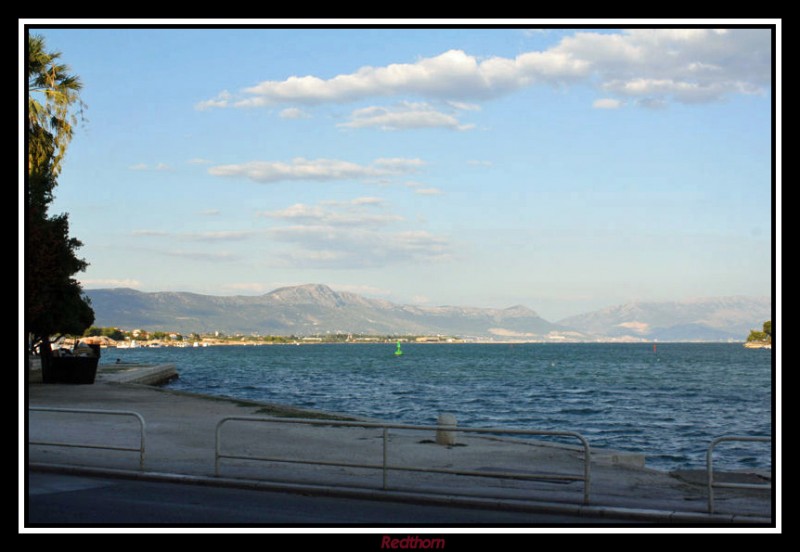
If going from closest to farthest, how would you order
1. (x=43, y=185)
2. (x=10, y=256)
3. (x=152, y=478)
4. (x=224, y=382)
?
(x=10, y=256)
(x=152, y=478)
(x=43, y=185)
(x=224, y=382)

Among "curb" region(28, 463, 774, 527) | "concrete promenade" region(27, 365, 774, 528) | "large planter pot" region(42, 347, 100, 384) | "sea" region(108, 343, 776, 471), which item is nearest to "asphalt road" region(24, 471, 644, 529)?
"curb" region(28, 463, 774, 527)

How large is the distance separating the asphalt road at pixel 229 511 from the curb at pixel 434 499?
0.13m

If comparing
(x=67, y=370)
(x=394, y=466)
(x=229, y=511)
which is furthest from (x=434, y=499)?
(x=67, y=370)

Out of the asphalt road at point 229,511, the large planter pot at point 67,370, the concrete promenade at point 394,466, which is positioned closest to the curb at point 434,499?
the concrete promenade at point 394,466

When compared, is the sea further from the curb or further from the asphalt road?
the asphalt road

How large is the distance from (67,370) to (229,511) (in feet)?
95.0

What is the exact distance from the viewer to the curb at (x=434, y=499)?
498 inches

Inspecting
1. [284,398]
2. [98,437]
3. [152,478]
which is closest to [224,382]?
[284,398]

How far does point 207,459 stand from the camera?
18.0 meters

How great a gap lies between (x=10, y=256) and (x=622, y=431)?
116 feet

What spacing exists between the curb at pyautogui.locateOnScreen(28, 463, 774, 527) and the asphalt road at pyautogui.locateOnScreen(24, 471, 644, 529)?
13 centimetres
